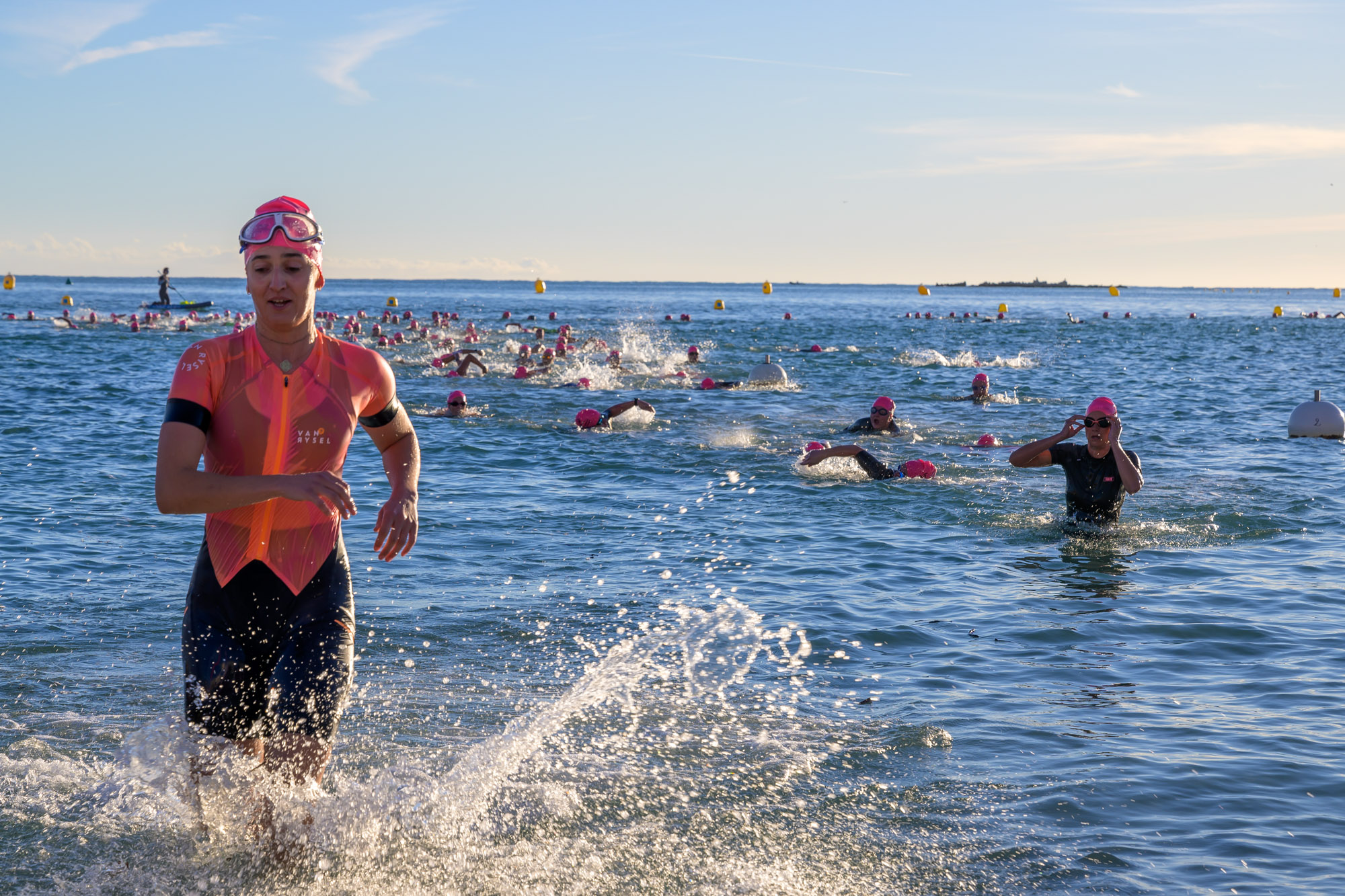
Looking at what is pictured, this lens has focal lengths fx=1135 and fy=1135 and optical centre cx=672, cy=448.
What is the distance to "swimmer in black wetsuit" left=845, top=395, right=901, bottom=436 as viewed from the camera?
55.7ft

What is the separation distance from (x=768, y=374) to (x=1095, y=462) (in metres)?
14.7

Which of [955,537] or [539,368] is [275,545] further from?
[539,368]

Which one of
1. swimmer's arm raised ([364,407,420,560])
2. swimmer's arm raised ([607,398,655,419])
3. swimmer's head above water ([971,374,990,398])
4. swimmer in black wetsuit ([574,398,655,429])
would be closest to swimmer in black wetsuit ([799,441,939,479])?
swimmer's arm raised ([607,398,655,419])

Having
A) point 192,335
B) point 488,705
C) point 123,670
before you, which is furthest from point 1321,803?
point 192,335

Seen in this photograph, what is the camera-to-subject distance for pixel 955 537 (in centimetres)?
1108

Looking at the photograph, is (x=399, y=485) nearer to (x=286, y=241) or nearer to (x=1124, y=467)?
(x=286, y=241)

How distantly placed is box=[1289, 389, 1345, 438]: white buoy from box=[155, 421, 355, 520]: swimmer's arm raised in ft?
60.2

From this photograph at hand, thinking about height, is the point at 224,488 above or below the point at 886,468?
above

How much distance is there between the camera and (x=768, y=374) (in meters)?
25.4

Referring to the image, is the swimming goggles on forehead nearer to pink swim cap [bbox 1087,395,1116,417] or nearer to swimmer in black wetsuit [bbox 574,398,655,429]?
pink swim cap [bbox 1087,395,1116,417]

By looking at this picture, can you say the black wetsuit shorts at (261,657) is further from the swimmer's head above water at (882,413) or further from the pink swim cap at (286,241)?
the swimmer's head above water at (882,413)

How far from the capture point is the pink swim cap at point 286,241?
3850 millimetres

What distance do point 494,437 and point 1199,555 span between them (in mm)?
10209

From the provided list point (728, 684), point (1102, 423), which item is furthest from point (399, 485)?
point (1102, 423)
